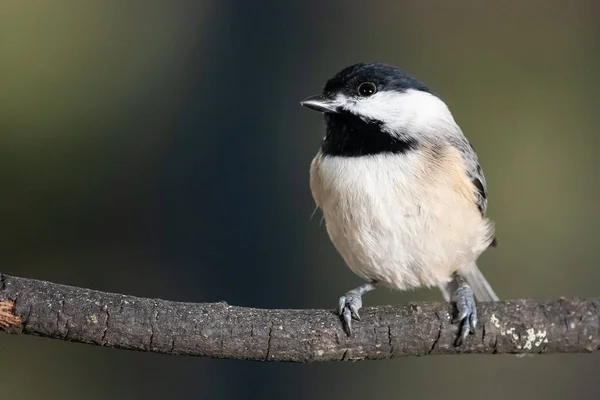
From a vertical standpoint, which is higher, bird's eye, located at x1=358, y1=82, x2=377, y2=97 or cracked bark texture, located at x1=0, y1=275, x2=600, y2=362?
bird's eye, located at x1=358, y1=82, x2=377, y2=97

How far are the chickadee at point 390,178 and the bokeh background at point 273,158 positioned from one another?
68 centimetres

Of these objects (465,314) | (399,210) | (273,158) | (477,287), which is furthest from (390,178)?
(273,158)

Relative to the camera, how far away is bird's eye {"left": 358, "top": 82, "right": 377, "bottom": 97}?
4.15 feet

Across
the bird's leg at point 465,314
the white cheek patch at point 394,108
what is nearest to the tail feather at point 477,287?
the bird's leg at point 465,314

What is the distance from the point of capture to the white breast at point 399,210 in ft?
A: 4.03

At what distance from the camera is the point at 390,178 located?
4.00 feet

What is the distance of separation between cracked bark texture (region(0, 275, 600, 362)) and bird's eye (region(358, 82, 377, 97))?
419 mm

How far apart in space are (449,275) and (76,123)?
3.80 feet

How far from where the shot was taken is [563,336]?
45.6 inches

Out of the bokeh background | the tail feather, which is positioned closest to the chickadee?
the tail feather

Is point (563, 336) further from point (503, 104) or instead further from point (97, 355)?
point (97, 355)

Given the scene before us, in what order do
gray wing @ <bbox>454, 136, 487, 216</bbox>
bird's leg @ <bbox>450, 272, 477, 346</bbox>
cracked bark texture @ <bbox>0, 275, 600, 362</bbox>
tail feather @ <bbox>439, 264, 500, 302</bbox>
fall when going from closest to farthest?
1. cracked bark texture @ <bbox>0, 275, 600, 362</bbox>
2. bird's leg @ <bbox>450, 272, 477, 346</bbox>
3. gray wing @ <bbox>454, 136, 487, 216</bbox>
4. tail feather @ <bbox>439, 264, 500, 302</bbox>

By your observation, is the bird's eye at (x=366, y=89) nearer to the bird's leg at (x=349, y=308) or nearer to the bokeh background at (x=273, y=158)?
the bird's leg at (x=349, y=308)

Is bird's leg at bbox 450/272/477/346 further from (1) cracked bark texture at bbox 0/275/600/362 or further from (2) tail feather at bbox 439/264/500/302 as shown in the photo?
(2) tail feather at bbox 439/264/500/302
